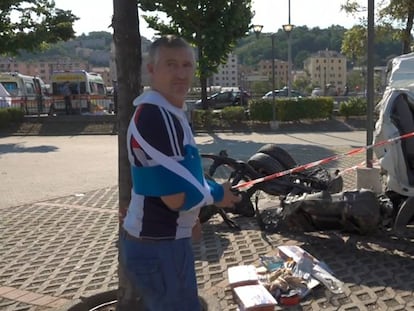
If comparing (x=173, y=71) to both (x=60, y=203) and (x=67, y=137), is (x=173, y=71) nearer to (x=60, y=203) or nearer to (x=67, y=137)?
(x=60, y=203)

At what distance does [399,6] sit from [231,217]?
1693cm

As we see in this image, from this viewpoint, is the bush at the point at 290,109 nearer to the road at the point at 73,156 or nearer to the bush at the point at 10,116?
the road at the point at 73,156

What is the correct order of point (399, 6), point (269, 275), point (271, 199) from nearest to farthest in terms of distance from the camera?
point (269, 275), point (271, 199), point (399, 6)

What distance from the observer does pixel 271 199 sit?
7.70 m

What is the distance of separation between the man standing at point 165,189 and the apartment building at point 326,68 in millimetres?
107921

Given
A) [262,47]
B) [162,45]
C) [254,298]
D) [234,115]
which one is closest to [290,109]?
[234,115]

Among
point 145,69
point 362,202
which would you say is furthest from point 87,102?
point 145,69

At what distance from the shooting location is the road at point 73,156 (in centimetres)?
962

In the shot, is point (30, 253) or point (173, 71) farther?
point (30, 253)

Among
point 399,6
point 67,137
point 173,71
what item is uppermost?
point 399,6

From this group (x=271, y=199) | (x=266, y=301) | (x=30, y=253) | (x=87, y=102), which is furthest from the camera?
(x=87, y=102)

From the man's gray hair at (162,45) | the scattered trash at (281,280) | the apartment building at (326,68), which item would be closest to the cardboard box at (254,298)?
the scattered trash at (281,280)

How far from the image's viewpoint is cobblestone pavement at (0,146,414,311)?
4022 millimetres

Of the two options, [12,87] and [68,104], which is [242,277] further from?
[12,87]
